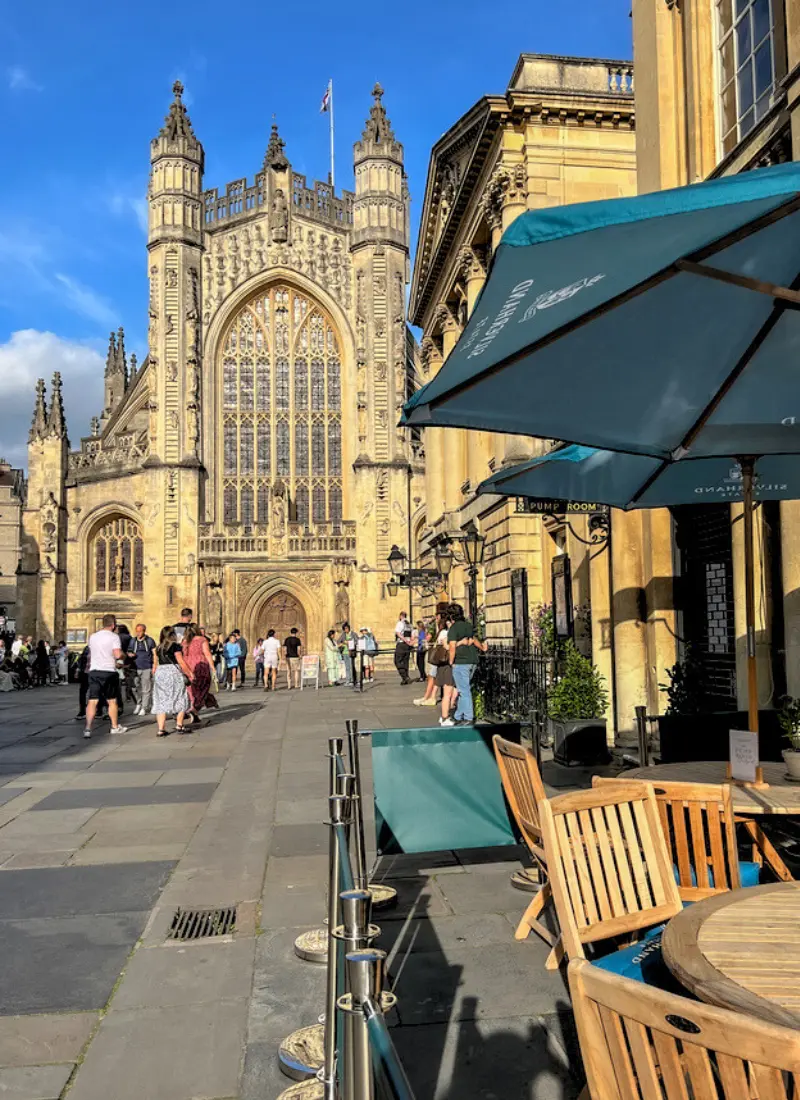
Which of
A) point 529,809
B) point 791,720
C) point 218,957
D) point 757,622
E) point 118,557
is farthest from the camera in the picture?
point 118,557

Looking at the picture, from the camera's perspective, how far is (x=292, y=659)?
24547mm

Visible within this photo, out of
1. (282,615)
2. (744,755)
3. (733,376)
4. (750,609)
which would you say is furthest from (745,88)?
(282,615)

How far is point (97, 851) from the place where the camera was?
6.36m

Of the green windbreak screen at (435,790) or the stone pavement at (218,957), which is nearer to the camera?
the stone pavement at (218,957)

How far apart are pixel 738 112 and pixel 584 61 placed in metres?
7.55

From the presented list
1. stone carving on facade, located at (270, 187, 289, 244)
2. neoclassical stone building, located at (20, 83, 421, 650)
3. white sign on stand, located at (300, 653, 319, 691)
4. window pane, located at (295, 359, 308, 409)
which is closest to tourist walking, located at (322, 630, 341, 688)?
white sign on stand, located at (300, 653, 319, 691)

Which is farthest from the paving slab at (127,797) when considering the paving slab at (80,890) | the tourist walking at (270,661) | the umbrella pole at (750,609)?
the tourist walking at (270,661)

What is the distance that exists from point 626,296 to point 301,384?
36894mm

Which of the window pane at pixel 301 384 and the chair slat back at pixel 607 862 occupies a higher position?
the window pane at pixel 301 384

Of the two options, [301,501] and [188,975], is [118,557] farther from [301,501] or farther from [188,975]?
[188,975]

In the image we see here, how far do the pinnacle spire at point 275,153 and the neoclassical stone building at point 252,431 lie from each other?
0.10 meters

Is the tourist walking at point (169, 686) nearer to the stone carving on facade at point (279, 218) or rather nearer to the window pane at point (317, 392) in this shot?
the window pane at point (317, 392)

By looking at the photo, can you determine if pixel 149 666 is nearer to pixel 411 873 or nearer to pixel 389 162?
pixel 411 873

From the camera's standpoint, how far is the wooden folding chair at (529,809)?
415 centimetres
